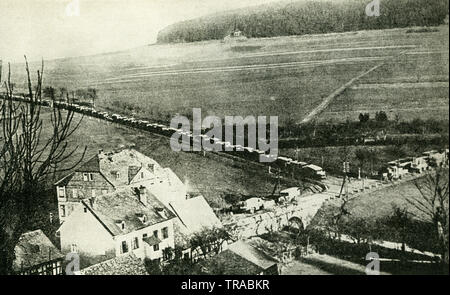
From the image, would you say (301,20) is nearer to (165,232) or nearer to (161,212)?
(161,212)

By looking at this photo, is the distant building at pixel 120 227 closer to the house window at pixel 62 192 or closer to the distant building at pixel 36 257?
the distant building at pixel 36 257

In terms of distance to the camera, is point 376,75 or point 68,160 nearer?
point 376,75

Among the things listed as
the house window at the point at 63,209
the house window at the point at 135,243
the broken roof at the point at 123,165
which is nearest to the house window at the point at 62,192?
the house window at the point at 63,209

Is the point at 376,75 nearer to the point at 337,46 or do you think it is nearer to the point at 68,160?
the point at 337,46

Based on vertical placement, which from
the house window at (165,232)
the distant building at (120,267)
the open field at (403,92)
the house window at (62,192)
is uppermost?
the open field at (403,92)

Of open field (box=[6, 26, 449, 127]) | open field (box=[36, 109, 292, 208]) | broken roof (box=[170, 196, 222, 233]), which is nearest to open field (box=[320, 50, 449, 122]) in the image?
open field (box=[6, 26, 449, 127])

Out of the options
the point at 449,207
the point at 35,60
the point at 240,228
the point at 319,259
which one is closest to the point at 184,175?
the point at 240,228
